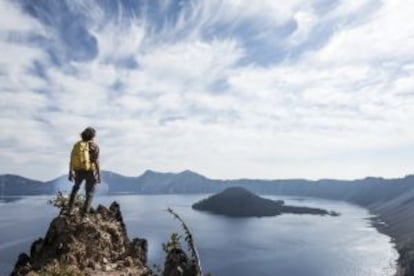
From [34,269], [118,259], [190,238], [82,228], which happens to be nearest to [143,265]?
[118,259]

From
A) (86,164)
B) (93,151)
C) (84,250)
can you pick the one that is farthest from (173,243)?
(93,151)

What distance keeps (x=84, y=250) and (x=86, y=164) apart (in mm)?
4106

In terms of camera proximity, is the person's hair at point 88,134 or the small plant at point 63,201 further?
the small plant at point 63,201

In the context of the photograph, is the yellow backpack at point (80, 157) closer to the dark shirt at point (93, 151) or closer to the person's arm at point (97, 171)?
the dark shirt at point (93, 151)

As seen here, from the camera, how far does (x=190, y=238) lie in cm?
1917

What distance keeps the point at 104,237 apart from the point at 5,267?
607 feet

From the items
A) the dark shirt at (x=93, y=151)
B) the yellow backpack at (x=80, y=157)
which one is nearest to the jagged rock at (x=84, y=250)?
→ the yellow backpack at (x=80, y=157)

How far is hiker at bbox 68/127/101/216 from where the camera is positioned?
2383cm

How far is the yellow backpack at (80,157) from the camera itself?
23.8 m

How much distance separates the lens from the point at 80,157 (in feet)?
78.2

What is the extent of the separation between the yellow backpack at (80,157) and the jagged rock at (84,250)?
8.94 feet

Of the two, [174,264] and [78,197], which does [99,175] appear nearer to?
[78,197]

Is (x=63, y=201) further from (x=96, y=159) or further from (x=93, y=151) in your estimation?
(x=93, y=151)

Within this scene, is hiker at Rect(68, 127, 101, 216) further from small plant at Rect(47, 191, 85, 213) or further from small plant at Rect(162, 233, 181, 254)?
small plant at Rect(162, 233, 181, 254)
